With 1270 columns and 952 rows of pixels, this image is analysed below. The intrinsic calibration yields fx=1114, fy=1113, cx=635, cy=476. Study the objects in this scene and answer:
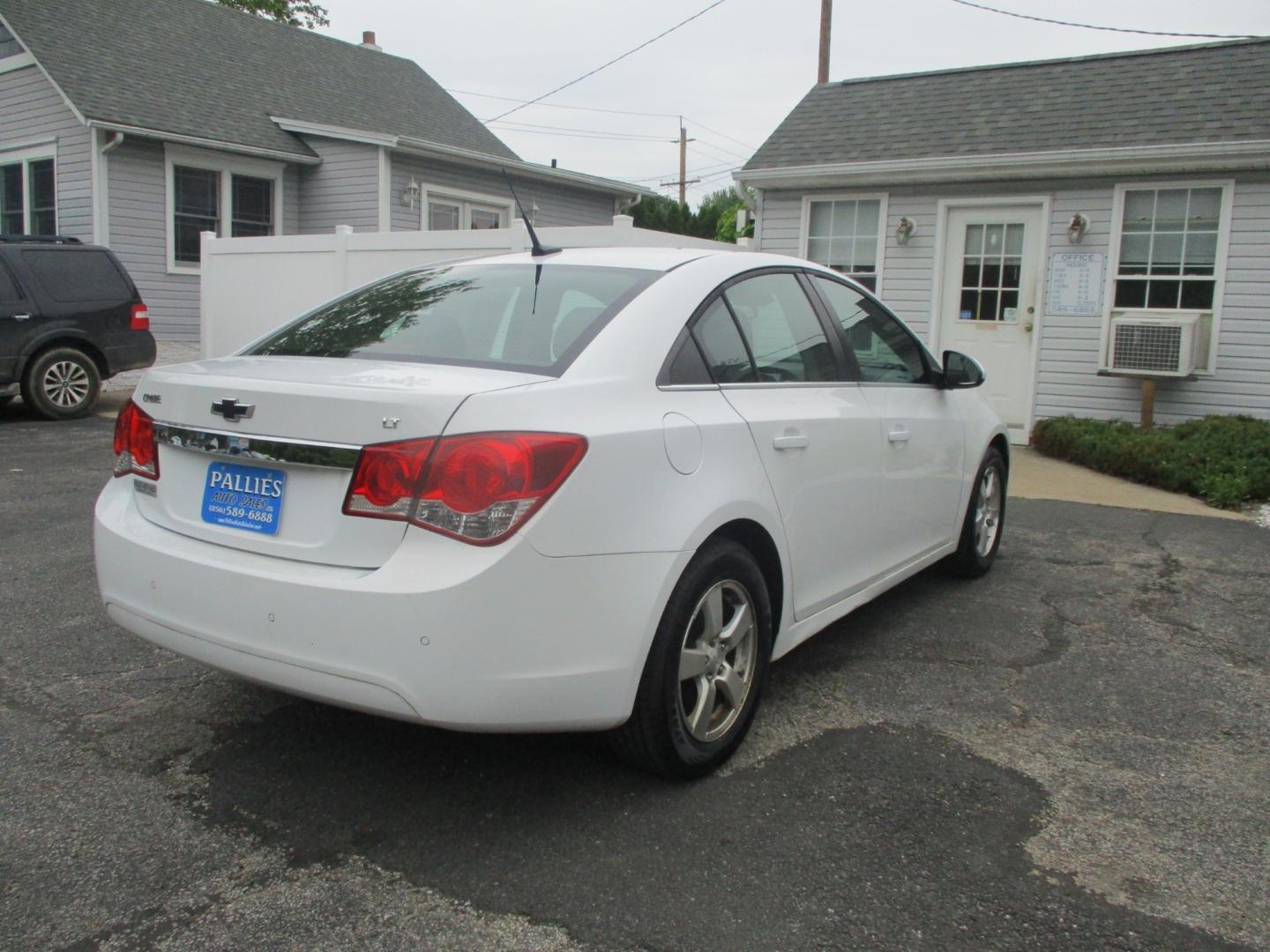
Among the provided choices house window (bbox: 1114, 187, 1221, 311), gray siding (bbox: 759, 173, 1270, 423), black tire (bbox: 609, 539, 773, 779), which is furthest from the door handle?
house window (bbox: 1114, 187, 1221, 311)

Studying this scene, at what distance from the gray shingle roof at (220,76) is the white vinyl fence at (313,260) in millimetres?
3223

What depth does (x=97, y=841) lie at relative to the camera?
109 inches

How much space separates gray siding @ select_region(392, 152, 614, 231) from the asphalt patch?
47.6 ft

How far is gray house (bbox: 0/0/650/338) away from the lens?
15.2 meters

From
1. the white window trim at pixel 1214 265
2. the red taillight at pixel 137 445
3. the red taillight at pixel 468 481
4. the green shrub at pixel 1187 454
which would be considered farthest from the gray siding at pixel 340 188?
the red taillight at pixel 468 481

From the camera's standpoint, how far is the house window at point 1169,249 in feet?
33.4

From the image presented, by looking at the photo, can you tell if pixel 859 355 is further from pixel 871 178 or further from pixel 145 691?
pixel 871 178

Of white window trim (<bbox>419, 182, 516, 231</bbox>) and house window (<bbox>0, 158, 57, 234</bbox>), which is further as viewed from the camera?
white window trim (<bbox>419, 182, 516, 231</bbox>)

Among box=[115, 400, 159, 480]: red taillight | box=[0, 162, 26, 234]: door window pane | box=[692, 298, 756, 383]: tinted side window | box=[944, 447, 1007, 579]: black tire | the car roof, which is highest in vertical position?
box=[0, 162, 26, 234]: door window pane

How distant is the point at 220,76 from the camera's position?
1744cm

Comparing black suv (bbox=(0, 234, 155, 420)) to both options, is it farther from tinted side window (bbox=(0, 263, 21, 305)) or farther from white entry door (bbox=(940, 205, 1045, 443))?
white entry door (bbox=(940, 205, 1045, 443))

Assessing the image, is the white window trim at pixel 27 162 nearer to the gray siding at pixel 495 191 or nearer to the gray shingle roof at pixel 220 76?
the gray shingle roof at pixel 220 76

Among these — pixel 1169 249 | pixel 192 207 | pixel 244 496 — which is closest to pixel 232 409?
pixel 244 496

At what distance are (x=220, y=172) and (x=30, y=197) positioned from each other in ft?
8.99
